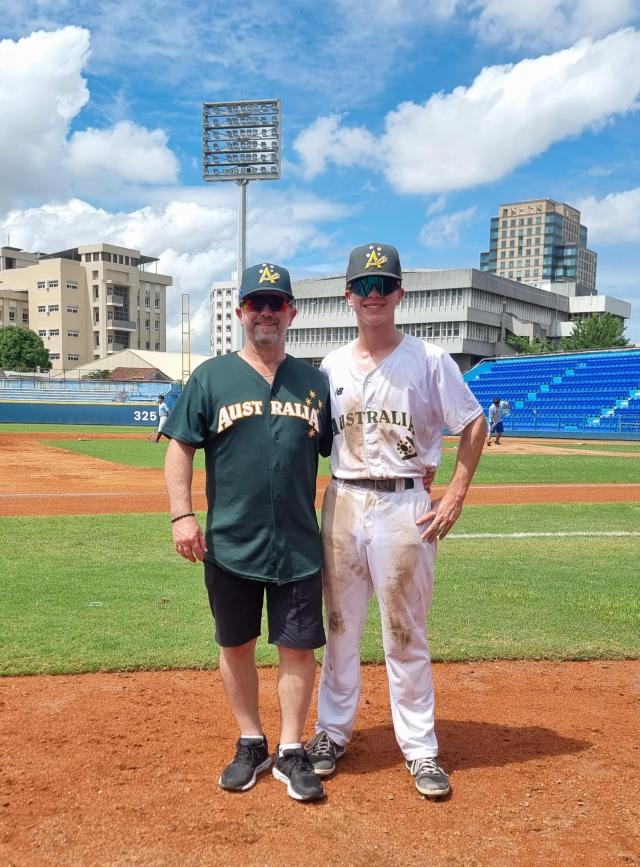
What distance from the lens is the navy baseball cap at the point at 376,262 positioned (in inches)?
131

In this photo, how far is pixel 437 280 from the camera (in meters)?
77.2

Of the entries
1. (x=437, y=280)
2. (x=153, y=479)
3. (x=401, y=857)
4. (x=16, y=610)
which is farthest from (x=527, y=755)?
(x=437, y=280)

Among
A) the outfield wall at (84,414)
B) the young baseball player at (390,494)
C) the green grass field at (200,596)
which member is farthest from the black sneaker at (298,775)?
the outfield wall at (84,414)

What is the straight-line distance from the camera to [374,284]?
11.0 feet

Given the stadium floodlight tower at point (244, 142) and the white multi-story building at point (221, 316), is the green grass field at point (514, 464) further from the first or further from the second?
the white multi-story building at point (221, 316)

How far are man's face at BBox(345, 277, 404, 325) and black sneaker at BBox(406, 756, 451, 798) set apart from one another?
1.89 m

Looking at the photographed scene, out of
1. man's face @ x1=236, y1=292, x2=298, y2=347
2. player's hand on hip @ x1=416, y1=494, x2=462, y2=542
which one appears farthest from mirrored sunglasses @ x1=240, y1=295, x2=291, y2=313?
player's hand on hip @ x1=416, y1=494, x2=462, y2=542

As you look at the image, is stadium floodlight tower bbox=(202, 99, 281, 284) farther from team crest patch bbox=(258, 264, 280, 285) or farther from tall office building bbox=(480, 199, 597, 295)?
tall office building bbox=(480, 199, 597, 295)

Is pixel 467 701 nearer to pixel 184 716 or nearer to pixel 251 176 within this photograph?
pixel 184 716

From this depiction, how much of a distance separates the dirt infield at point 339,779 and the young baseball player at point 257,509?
271 millimetres

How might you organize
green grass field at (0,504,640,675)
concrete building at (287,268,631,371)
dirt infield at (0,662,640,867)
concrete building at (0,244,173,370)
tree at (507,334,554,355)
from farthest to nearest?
1. concrete building at (0,244,173,370)
2. concrete building at (287,268,631,371)
3. tree at (507,334,554,355)
4. green grass field at (0,504,640,675)
5. dirt infield at (0,662,640,867)

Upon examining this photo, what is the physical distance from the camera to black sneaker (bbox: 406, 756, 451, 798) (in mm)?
3096

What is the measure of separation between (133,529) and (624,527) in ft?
20.4

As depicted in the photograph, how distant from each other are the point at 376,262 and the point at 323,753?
85.1 inches
